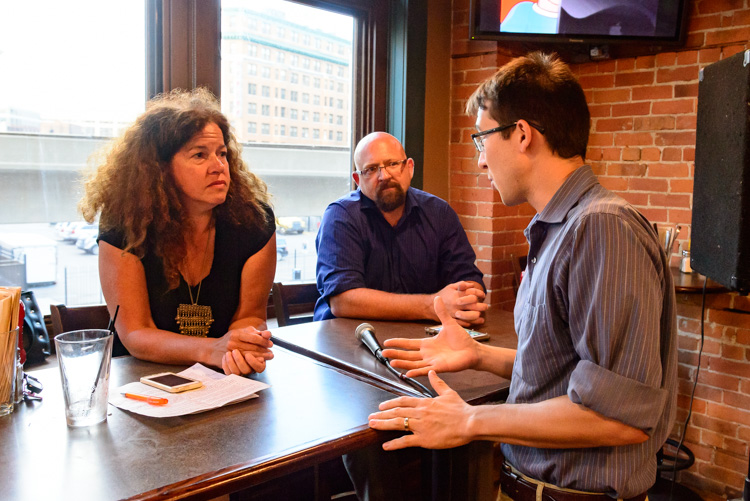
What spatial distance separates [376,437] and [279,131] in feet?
6.84

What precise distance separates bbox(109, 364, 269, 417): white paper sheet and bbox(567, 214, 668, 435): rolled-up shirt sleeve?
0.67 meters

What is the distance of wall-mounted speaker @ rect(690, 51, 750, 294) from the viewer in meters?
1.56

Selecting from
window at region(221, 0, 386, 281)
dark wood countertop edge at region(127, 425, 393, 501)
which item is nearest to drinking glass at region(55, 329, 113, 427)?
dark wood countertop edge at region(127, 425, 393, 501)

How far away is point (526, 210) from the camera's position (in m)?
3.46

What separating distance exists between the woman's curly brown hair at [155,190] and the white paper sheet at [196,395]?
0.55 m

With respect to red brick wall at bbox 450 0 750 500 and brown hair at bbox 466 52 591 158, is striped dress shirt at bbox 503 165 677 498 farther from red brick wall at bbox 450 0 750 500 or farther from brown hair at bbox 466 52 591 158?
red brick wall at bbox 450 0 750 500

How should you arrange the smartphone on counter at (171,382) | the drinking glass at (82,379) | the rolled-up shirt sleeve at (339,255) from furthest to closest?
the rolled-up shirt sleeve at (339,255)
the smartphone on counter at (171,382)
the drinking glass at (82,379)

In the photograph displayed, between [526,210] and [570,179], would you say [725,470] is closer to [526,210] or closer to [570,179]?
[526,210]

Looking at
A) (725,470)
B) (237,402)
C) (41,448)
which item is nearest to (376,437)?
(237,402)

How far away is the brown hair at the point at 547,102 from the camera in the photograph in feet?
3.99

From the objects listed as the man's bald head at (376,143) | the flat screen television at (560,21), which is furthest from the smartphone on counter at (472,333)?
the flat screen television at (560,21)

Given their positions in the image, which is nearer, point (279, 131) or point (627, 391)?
point (627, 391)

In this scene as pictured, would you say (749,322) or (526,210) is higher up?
(526,210)

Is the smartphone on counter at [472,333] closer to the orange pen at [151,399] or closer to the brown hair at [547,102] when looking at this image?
the brown hair at [547,102]
